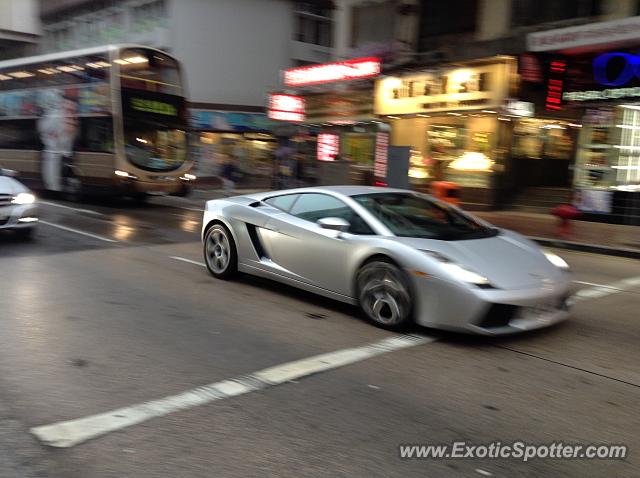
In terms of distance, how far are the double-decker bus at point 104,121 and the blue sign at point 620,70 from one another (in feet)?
38.1

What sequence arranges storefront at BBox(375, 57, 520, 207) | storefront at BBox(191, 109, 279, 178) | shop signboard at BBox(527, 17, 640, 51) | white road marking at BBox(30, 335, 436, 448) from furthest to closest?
storefront at BBox(191, 109, 279, 178), storefront at BBox(375, 57, 520, 207), shop signboard at BBox(527, 17, 640, 51), white road marking at BBox(30, 335, 436, 448)

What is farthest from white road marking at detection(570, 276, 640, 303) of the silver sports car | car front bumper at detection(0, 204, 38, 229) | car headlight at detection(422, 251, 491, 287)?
car front bumper at detection(0, 204, 38, 229)

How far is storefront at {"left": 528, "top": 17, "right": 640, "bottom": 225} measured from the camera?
1489 centimetres

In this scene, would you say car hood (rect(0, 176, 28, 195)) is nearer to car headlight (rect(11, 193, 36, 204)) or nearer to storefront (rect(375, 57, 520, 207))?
car headlight (rect(11, 193, 36, 204))

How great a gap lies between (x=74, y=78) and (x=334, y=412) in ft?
53.2

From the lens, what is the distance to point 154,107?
17266 mm

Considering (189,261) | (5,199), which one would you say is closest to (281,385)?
(189,261)

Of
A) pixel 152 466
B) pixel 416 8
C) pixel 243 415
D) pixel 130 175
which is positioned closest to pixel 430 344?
pixel 243 415

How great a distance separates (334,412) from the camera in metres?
3.87

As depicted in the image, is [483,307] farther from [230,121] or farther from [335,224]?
[230,121]

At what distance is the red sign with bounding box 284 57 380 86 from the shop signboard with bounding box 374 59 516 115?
58cm

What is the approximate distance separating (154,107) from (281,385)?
572 inches

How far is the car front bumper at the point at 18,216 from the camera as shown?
9.88 metres

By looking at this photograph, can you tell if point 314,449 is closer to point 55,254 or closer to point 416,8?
point 55,254
